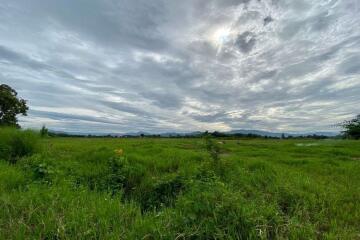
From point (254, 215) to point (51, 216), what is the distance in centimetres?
275

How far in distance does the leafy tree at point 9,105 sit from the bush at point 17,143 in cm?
2535

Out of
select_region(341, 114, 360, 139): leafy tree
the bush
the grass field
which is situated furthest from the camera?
select_region(341, 114, 360, 139): leafy tree

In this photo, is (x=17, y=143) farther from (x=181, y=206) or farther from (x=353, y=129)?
(x=353, y=129)

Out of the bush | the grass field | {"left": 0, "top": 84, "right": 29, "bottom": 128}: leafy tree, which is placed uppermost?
{"left": 0, "top": 84, "right": 29, "bottom": 128}: leafy tree

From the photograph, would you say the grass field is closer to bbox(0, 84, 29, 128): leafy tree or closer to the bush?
the bush

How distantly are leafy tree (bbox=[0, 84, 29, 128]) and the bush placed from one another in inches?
998

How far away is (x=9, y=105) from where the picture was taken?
102 ft

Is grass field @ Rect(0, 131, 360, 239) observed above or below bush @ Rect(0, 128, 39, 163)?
below

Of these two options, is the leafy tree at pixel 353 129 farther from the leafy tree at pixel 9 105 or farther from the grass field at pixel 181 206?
the leafy tree at pixel 9 105

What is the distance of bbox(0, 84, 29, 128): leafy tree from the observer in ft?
99.1

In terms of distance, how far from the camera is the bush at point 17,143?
823 centimetres

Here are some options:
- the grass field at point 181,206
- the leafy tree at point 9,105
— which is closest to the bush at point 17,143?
the grass field at point 181,206

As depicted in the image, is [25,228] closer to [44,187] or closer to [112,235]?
[112,235]

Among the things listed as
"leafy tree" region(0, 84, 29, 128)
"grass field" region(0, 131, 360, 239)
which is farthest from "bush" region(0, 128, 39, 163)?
"leafy tree" region(0, 84, 29, 128)
